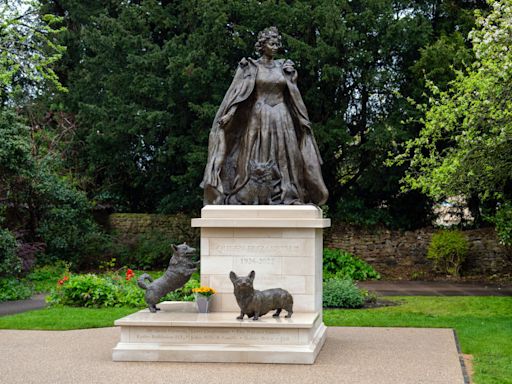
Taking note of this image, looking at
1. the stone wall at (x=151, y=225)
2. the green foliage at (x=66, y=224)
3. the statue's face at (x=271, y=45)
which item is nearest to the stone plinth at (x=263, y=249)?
the statue's face at (x=271, y=45)

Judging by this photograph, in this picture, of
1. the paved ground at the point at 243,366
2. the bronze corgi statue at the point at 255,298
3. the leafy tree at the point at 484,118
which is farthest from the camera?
the leafy tree at the point at 484,118

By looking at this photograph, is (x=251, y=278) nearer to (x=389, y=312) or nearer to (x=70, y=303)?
(x=389, y=312)

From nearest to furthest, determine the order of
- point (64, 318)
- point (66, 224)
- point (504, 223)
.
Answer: point (64, 318) → point (504, 223) → point (66, 224)

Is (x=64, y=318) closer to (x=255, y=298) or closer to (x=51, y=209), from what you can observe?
(x=255, y=298)

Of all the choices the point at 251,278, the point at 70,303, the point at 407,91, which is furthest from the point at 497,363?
the point at 407,91

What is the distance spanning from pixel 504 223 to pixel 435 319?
8031mm

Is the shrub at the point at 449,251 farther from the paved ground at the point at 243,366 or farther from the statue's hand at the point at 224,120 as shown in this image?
the statue's hand at the point at 224,120

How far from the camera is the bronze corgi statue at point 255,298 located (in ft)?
30.7

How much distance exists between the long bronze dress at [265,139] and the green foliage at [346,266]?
1123 centimetres

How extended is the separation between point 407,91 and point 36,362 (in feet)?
54.1

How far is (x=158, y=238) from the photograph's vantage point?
79.4 feet

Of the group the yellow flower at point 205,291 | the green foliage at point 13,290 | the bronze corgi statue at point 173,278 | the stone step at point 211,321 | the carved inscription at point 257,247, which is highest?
the carved inscription at point 257,247

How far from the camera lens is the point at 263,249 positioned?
10.5 metres

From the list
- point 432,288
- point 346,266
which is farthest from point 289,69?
point 346,266
